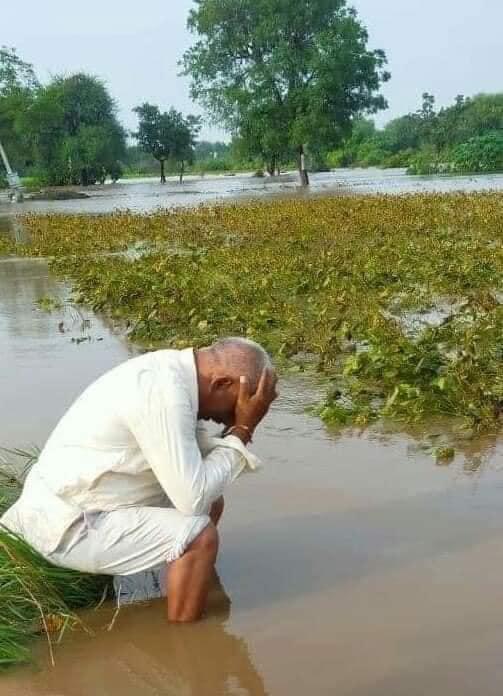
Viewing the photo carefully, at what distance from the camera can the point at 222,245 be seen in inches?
587

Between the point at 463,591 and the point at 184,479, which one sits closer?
the point at 184,479

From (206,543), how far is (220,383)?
576 millimetres

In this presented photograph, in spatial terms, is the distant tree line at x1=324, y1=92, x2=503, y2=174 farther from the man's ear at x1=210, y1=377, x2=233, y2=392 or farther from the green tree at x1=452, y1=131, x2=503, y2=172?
the man's ear at x1=210, y1=377, x2=233, y2=392

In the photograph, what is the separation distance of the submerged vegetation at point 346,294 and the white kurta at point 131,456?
2.37 metres

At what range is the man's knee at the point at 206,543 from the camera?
10.8 ft

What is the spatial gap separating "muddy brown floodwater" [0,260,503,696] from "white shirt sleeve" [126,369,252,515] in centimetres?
56

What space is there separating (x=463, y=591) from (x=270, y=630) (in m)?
0.75

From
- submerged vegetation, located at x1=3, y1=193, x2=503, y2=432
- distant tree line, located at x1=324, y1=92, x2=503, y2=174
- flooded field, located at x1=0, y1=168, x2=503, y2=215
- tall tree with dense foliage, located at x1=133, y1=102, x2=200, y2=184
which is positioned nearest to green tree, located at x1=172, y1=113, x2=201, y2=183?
tall tree with dense foliage, located at x1=133, y1=102, x2=200, y2=184

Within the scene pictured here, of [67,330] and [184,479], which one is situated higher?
[184,479]

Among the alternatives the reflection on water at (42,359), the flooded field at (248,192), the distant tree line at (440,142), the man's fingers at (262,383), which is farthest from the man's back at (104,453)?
the distant tree line at (440,142)

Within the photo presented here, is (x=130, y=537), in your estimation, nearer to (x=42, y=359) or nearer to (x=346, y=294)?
(x=42, y=359)

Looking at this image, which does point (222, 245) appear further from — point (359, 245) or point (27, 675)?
point (27, 675)

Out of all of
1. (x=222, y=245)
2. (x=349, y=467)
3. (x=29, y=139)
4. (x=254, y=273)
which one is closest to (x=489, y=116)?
(x=29, y=139)

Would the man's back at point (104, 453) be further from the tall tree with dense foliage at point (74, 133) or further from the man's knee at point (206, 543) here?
the tall tree with dense foliage at point (74, 133)
